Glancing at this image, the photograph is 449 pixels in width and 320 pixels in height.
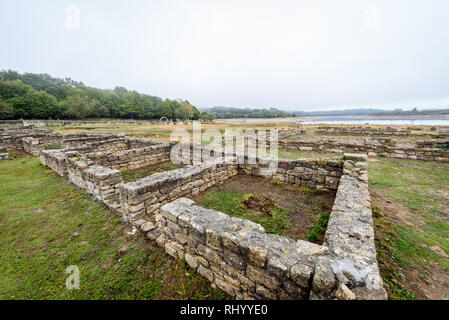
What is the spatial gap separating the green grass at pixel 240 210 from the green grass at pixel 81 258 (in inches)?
75.0

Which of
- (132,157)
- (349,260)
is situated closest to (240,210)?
(349,260)

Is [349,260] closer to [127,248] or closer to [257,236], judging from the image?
[257,236]

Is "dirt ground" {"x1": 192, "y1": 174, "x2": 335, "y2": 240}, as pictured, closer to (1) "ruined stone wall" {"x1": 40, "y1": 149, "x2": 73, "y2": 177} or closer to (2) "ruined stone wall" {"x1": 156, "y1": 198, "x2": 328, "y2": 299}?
(2) "ruined stone wall" {"x1": 156, "y1": 198, "x2": 328, "y2": 299}

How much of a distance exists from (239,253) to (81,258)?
3.42 metres

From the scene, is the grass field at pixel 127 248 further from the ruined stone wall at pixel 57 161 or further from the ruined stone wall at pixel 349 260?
the ruined stone wall at pixel 57 161

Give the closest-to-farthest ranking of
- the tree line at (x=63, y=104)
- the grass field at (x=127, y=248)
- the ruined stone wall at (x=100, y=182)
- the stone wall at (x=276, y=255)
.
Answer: the stone wall at (x=276, y=255)
the grass field at (x=127, y=248)
the ruined stone wall at (x=100, y=182)
the tree line at (x=63, y=104)

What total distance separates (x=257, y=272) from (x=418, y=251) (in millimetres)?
3463

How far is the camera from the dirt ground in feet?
14.1

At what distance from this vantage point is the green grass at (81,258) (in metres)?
2.85

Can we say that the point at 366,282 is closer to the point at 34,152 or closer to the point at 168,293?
the point at 168,293

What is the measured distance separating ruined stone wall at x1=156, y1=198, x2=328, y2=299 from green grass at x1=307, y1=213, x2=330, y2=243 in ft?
4.71

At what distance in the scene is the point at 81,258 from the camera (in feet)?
11.5

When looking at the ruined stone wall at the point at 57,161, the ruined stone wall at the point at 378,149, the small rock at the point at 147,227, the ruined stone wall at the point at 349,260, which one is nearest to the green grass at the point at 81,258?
the small rock at the point at 147,227

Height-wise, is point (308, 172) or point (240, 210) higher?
point (308, 172)
